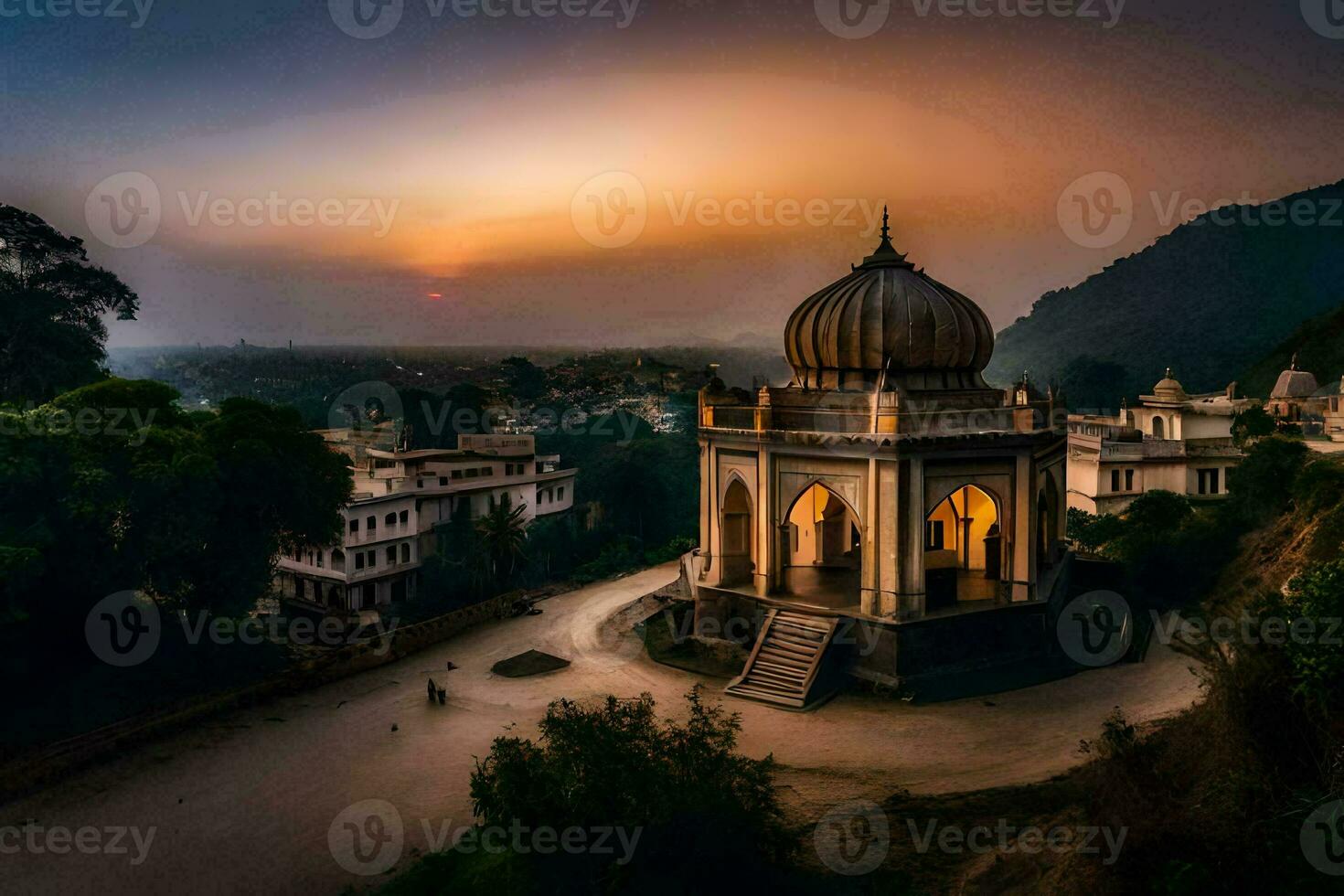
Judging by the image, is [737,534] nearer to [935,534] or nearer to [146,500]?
[935,534]

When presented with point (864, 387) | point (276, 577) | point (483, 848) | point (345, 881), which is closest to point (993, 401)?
point (864, 387)

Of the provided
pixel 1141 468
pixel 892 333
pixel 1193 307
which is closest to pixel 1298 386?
pixel 1141 468

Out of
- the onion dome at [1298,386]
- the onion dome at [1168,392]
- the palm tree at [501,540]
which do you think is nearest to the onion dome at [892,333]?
the palm tree at [501,540]

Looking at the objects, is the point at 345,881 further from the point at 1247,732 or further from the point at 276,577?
the point at 276,577

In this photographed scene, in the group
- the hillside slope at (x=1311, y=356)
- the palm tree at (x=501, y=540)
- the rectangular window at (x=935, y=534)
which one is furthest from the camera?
the hillside slope at (x=1311, y=356)

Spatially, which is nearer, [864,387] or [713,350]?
[864,387]

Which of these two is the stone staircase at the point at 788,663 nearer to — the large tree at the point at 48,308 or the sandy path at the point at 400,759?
the sandy path at the point at 400,759
